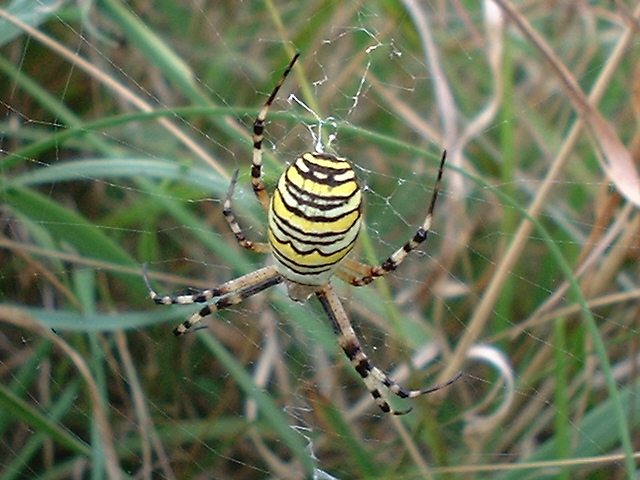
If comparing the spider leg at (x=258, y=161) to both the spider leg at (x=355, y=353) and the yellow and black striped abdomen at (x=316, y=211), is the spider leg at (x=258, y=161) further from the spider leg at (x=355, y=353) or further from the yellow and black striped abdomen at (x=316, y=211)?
the spider leg at (x=355, y=353)

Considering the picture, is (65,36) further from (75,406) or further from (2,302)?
(75,406)

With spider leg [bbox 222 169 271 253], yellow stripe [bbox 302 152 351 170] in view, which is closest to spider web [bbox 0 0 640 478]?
spider leg [bbox 222 169 271 253]

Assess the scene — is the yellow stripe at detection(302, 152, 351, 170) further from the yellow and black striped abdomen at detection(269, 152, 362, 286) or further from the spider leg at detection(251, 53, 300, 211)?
the spider leg at detection(251, 53, 300, 211)

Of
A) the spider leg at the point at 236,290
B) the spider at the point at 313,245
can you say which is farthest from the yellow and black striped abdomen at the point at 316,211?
the spider leg at the point at 236,290

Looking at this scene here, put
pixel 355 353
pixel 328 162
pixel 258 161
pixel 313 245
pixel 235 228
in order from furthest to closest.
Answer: pixel 355 353 → pixel 235 228 → pixel 258 161 → pixel 313 245 → pixel 328 162

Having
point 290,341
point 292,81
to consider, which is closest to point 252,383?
point 290,341

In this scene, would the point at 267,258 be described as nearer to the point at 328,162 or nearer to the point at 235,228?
the point at 235,228

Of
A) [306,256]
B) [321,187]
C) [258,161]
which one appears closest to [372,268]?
[306,256]
